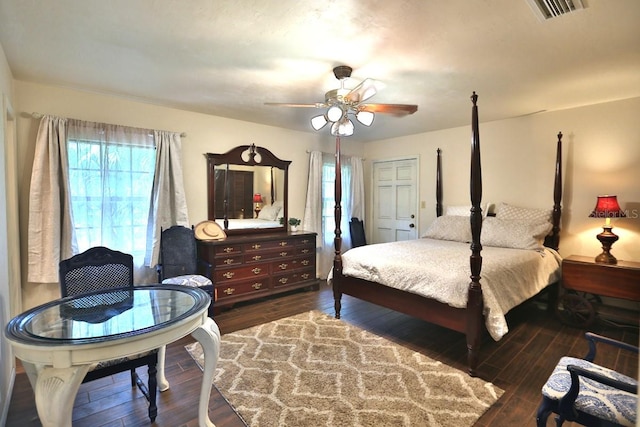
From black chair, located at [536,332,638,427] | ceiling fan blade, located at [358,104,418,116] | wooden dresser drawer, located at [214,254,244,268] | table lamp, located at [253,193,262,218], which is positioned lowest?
black chair, located at [536,332,638,427]

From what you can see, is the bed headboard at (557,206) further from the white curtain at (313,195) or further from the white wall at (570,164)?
the white curtain at (313,195)

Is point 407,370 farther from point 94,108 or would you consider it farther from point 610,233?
point 94,108

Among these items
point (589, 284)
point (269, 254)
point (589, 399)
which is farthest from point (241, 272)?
point (589, 284)

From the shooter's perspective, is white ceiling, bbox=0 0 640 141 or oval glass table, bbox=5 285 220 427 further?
white ceiling, bbox=0 0 640 141

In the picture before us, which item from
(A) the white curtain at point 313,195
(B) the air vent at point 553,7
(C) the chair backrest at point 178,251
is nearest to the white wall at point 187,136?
(A) the white curtain at point 313,195

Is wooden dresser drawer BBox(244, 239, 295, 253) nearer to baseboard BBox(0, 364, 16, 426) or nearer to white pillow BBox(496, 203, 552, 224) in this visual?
baseboard BBox(0, 364, 16, 426)

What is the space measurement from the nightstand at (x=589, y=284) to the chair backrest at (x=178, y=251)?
4.05m

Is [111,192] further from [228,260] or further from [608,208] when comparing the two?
[608,208]

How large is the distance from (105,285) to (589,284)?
14.1 feet

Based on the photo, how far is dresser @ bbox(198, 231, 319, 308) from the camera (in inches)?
142

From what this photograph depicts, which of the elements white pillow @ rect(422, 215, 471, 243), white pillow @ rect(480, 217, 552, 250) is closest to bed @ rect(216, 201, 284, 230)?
white pillow @ rect(422, 215, 471, 243)

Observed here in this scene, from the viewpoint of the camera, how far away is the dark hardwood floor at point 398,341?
1.89m

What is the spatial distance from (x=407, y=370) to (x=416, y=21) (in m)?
2.43

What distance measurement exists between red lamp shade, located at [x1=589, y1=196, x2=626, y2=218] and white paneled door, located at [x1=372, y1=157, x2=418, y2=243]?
2.32m
